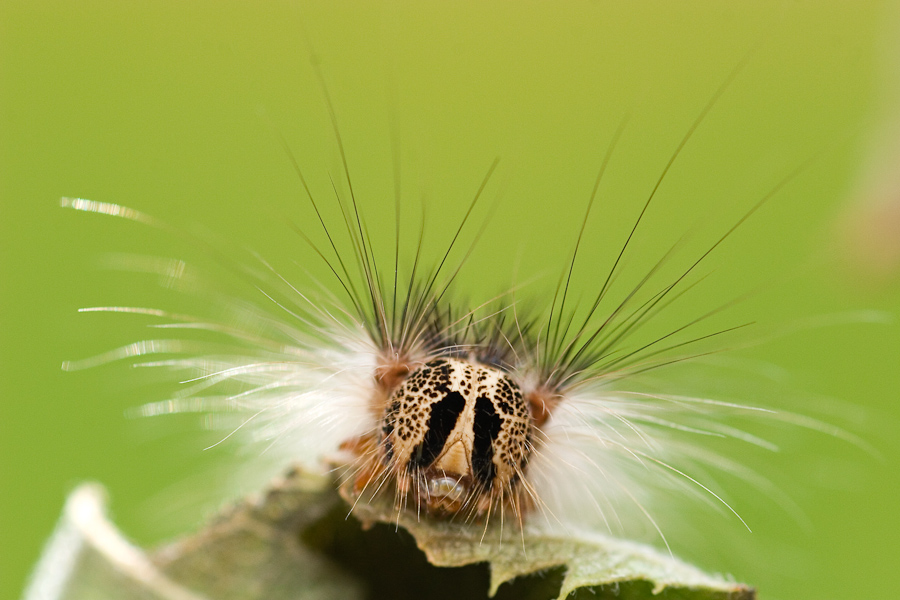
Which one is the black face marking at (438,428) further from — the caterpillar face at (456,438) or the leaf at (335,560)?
the leaf at (335,560)

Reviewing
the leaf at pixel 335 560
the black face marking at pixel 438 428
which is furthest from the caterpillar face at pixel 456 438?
the leaf at pixel 335 560

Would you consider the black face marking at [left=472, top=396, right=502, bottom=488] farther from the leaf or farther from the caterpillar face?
the leaf

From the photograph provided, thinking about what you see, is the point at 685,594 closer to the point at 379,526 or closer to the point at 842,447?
the point at 379,526

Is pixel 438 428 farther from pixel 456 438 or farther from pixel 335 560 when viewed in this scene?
pixel 335 560

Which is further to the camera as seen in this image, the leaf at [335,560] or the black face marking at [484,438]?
the black face marking at [484,438]

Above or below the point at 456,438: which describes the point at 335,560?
below

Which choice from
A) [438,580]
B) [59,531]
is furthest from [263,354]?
[438,580]

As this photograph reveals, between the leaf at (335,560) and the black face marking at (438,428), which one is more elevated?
the black face marking at (438,428)

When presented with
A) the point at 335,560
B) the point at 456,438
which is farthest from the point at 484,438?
the point at 335,560
